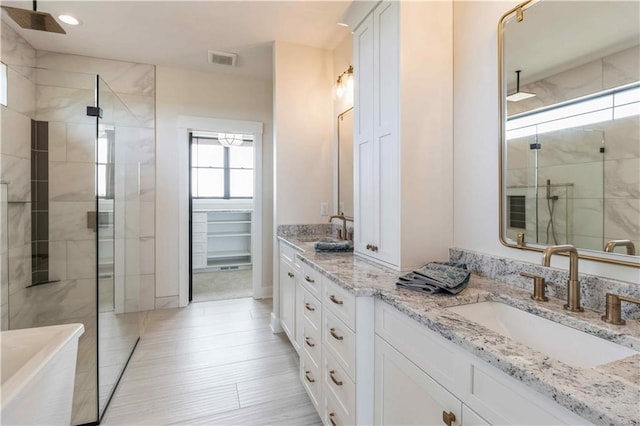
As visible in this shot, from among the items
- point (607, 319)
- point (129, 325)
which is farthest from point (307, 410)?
point (129, 325)

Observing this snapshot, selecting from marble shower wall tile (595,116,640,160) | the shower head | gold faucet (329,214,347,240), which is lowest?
gold faucet (329,214,347,240)

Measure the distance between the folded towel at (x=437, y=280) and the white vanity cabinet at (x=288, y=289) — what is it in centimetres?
108

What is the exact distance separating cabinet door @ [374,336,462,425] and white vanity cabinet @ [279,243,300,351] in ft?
3.55

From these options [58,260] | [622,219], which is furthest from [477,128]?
[58,260]

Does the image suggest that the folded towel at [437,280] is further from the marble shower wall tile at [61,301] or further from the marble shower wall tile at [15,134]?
the marble shower wall tile at [15,134]

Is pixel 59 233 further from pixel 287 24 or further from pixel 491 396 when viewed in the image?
pixel 491 396

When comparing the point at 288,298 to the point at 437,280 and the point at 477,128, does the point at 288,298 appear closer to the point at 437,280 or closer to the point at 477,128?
the point at 437,280

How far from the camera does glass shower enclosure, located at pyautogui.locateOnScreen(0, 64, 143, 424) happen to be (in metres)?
2.35

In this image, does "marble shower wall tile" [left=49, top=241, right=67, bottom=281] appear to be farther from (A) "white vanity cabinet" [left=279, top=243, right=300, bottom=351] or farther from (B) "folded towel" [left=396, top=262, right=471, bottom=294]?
(B) "folded towel" [left=396, top=262, right=471, bottom=294]

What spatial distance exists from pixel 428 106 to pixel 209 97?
2.99m

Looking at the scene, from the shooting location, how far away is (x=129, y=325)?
2.75 meters

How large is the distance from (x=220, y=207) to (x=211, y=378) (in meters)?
3.98

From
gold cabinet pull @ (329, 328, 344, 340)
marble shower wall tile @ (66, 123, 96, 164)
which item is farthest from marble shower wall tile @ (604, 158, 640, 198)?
marble shower wall tile @ (66, 123, 96, 164)

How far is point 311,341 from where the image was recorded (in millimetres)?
1873
